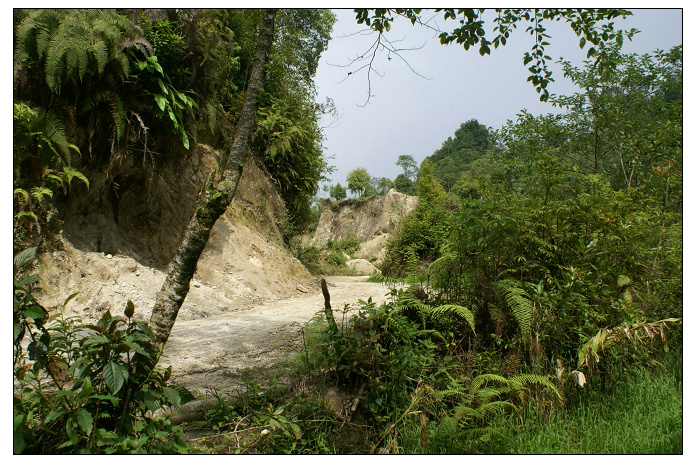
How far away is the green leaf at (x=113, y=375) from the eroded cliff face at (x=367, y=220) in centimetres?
2747

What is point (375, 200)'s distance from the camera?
35.8 metres

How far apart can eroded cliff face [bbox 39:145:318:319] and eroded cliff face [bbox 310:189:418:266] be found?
757 inches

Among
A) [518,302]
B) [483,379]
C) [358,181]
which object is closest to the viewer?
[483,379]

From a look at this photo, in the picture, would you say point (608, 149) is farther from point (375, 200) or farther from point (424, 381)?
point (375, 200)

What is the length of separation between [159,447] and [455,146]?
4809cm

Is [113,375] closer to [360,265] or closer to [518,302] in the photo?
[518,302]

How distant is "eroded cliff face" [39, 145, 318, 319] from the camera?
640 cm

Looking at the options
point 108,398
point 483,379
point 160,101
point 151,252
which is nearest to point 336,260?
point 151,252

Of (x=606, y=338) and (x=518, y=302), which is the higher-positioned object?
(x=518, y=302)

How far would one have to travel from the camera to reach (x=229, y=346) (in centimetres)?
483

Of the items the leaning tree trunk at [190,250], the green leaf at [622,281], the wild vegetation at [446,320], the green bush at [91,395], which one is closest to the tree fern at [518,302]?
the wild vegetation at [446,320]

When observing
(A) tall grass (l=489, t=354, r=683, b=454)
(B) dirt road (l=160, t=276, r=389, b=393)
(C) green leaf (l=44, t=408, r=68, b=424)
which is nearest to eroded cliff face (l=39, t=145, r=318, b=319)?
(B) dirt road (l=160, t=276, r=389, b=393)

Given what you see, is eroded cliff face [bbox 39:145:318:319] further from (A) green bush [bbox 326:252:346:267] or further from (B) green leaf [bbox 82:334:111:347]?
(A) green bush [bbox 326:252:346:267]

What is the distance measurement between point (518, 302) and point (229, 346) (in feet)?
10.9
